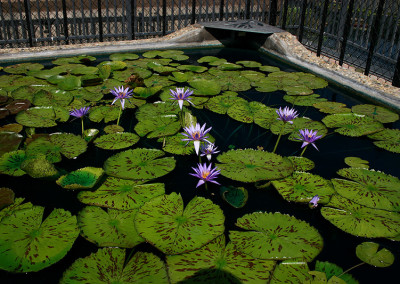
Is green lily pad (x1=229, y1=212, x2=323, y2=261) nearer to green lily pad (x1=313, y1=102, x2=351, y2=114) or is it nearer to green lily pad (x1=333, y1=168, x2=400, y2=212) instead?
green lily pad (x1=333, y1=168, x2=400, y2=212)

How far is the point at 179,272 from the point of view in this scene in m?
1.19

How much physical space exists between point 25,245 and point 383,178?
1.73m

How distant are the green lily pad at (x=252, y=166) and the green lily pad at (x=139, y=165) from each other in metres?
0.30

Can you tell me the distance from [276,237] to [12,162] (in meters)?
1.45

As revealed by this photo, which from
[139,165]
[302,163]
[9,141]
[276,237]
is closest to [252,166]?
[302,163]

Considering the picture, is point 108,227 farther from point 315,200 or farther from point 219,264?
point 315,200

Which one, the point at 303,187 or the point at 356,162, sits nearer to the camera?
the point at 303,187

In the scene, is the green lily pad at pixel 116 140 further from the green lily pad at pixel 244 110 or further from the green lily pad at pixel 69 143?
the green lily pad at pixel 244 110

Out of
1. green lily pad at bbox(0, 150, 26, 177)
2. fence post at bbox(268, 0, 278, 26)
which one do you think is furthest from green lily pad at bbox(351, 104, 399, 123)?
fence post at bbox(268, 0, 278, 26)

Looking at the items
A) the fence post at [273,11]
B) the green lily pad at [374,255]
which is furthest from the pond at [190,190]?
the fence post at [273,11]

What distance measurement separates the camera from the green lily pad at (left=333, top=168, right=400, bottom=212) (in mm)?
1582

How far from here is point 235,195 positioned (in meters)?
1.65

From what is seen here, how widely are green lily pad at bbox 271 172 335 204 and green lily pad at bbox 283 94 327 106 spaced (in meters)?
1.16

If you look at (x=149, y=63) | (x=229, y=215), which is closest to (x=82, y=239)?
(x=229, y=215)
